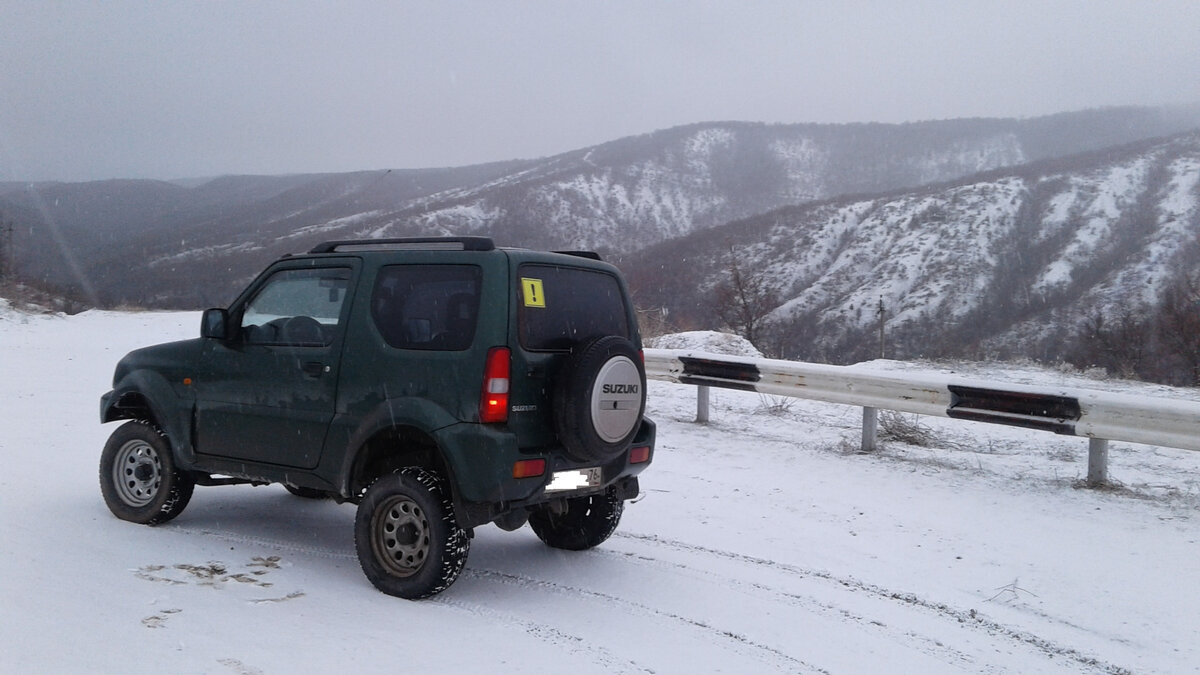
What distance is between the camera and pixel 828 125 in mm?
164125

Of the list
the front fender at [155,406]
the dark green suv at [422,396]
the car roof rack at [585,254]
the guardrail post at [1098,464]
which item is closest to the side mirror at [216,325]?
the dark green suv at [422,396]

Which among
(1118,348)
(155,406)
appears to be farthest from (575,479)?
(1118,348)

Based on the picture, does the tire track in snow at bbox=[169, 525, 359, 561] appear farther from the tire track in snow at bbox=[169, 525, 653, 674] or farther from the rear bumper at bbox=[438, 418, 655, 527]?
the rear bumper at bbox=[438, 418, 655, 527]

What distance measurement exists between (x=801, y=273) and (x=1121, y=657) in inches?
2867

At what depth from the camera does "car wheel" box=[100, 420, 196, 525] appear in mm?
6016

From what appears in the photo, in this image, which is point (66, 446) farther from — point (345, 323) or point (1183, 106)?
point (1183, 106)

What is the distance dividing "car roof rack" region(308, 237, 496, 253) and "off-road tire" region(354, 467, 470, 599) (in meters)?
1.31

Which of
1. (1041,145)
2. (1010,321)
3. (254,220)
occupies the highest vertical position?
(1041,145)

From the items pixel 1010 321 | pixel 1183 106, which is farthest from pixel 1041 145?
pixel 1010 321

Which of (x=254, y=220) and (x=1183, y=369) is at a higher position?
(x=254, y=220)

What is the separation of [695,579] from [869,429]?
4.18m

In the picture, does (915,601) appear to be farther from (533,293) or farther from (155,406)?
(155,406)

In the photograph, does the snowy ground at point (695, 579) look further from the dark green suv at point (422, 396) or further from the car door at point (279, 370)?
the car door at point (279, 370)

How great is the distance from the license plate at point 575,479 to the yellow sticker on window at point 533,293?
955 mm
